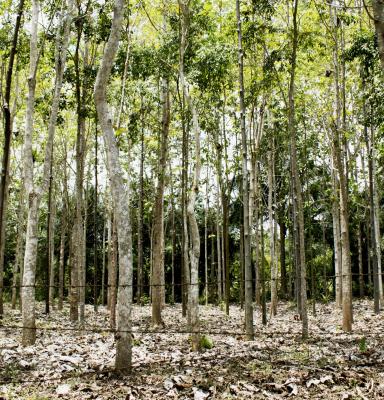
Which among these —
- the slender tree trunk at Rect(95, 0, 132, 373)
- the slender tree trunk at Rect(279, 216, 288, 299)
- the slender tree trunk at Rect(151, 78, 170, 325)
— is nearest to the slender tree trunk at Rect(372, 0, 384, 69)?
the slender tree trunk at Rect(95, 0, 132, 373)

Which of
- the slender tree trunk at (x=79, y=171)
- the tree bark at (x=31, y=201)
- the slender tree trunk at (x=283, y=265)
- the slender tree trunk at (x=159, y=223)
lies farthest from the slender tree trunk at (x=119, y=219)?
the slender tree trunk at (x=283, y=265)

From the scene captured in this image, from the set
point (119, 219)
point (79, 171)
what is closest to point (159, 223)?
point (79, 171)

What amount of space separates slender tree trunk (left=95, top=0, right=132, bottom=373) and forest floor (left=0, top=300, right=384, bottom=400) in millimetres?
369

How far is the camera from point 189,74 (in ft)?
34.6

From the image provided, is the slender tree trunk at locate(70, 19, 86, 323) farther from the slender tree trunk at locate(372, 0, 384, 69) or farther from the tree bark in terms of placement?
the slender tree trunk at locate(372, 0, 384, 69)

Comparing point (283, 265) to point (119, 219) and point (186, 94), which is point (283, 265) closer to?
point (186, 94)

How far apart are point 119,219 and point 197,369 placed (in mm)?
2322

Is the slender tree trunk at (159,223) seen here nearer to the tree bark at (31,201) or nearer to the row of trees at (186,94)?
the row of trees at (186,94)

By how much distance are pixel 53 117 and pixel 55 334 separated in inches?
191

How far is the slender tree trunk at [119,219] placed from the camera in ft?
19.0

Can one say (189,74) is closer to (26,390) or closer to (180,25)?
(180,25)

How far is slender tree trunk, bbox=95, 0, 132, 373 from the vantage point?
5785mm

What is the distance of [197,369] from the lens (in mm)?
6145

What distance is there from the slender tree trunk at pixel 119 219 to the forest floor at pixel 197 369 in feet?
1.21
